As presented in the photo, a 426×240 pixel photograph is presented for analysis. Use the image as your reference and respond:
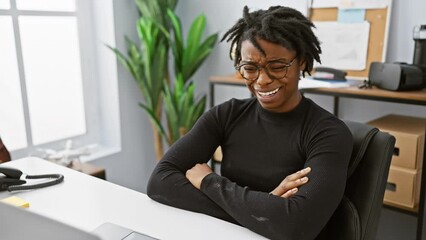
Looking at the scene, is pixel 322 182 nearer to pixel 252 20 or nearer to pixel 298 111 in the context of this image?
pixel 298 111

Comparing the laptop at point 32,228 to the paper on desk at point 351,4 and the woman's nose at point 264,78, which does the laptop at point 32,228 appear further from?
the paper on desk at point 351,4

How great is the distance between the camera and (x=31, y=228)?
1.72 ft

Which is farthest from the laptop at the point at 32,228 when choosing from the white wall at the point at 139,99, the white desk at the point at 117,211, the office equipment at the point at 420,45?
the white wall at the point at 139,99

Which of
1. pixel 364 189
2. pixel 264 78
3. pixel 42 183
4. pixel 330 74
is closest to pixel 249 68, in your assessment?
pixel 264 78

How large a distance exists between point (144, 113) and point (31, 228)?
2.63 meters

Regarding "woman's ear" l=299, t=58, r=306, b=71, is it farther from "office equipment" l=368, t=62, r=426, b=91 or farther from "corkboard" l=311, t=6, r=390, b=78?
"corkboard" l=311, t=6, r=390, b=78

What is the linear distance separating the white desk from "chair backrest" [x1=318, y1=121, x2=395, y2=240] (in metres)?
0.26

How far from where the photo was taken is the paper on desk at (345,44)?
222 cm

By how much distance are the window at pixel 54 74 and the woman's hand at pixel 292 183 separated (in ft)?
6.42

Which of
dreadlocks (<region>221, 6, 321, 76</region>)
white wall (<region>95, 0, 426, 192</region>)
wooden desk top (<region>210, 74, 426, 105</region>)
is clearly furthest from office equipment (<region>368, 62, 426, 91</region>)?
dreadlocks (<region>221, 6, 321, 76</region>)

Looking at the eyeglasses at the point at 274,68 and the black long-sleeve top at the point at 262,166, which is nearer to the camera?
the black long-sleeve top at the point at 262,166

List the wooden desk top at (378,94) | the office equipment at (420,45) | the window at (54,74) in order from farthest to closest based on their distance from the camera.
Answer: the window at (54,74) < the office equipment at (420,45) < the wooden desk top at (378,94)

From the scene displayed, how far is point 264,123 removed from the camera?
4.27 feet

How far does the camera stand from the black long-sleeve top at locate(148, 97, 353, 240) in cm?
103
